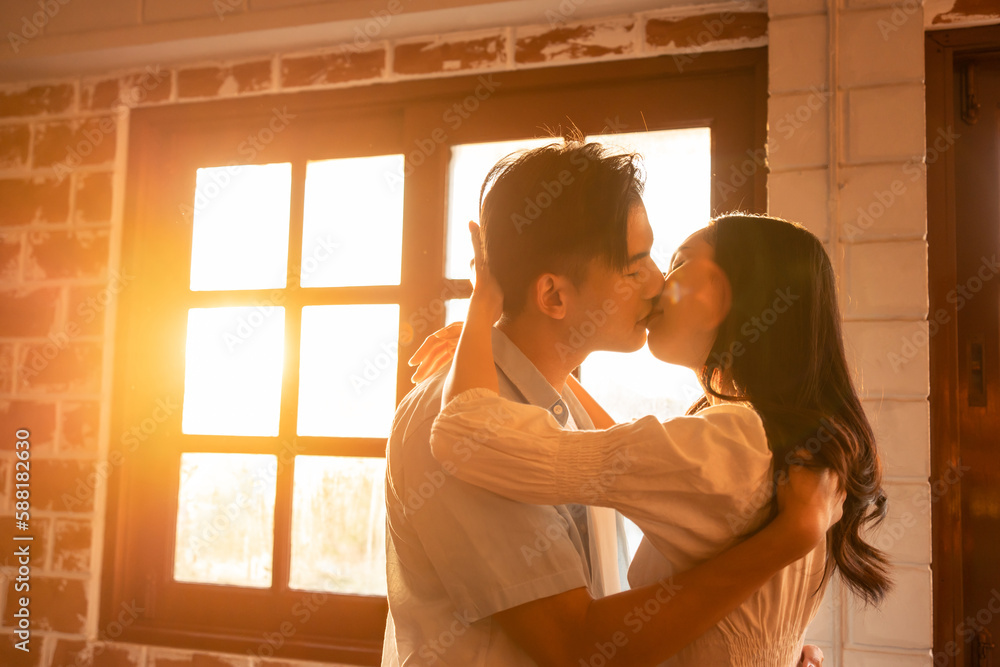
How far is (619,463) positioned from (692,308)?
34cm

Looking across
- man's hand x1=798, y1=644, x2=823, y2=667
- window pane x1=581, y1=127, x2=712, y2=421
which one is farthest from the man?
window pane x1=581, y1=127, x2=712, y2=421

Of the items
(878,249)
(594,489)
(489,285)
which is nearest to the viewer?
(594,489)

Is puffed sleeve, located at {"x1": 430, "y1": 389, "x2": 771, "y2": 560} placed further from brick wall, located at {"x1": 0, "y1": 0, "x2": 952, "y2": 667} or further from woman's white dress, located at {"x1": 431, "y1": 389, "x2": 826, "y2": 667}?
brick wall, located at {"x1": 0, "y1": 0, "x2": 952, "y2": 667}

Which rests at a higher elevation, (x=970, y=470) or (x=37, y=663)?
(x=970, y=470)

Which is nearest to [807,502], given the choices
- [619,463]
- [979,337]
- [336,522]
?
[619,463]

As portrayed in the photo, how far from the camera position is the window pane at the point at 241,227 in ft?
6.89

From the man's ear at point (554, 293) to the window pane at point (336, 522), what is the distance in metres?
1.00

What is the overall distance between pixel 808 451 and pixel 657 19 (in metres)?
1.19

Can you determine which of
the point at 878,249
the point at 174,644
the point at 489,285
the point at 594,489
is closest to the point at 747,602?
the point at 594,489

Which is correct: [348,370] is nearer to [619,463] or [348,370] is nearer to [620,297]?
[620,297]

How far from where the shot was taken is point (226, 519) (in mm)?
2074

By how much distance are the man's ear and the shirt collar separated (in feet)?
0.26

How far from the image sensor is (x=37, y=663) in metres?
2.04

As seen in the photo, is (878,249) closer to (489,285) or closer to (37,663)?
(489,285)
